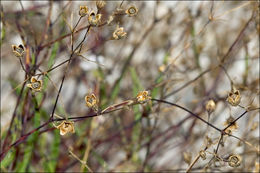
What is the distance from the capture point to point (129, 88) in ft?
4.36

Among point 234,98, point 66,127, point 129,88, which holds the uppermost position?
point 129,88

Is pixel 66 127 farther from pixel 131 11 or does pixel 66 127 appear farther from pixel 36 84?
pixel 131 11

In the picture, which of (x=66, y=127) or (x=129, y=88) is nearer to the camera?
(x=66, y=127)

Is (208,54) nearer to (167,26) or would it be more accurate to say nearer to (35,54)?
(167,26)

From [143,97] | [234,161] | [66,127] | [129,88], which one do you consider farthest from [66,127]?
[129,88]

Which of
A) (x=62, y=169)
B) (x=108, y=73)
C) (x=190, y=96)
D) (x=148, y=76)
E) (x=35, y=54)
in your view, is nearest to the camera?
(x=35, y=54)

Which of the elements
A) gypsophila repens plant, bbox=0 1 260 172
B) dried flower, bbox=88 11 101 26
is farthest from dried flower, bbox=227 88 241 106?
dried flower, bbox=88 11 101 26

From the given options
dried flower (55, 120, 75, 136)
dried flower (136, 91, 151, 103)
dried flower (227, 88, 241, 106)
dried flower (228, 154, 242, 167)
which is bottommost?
dried flower (55, 120, 75, 136)

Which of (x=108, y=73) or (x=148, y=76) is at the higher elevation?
(x=148, y=76)

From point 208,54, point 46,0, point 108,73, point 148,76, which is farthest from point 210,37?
point 46,0

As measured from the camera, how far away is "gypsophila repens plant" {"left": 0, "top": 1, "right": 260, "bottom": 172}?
2.54 ft

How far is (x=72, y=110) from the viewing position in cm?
140

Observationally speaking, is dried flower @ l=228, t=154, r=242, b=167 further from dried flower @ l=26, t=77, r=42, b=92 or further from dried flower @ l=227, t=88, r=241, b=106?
dried flower @ l=26, t=77, r=42, b=92

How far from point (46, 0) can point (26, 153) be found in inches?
20.2
